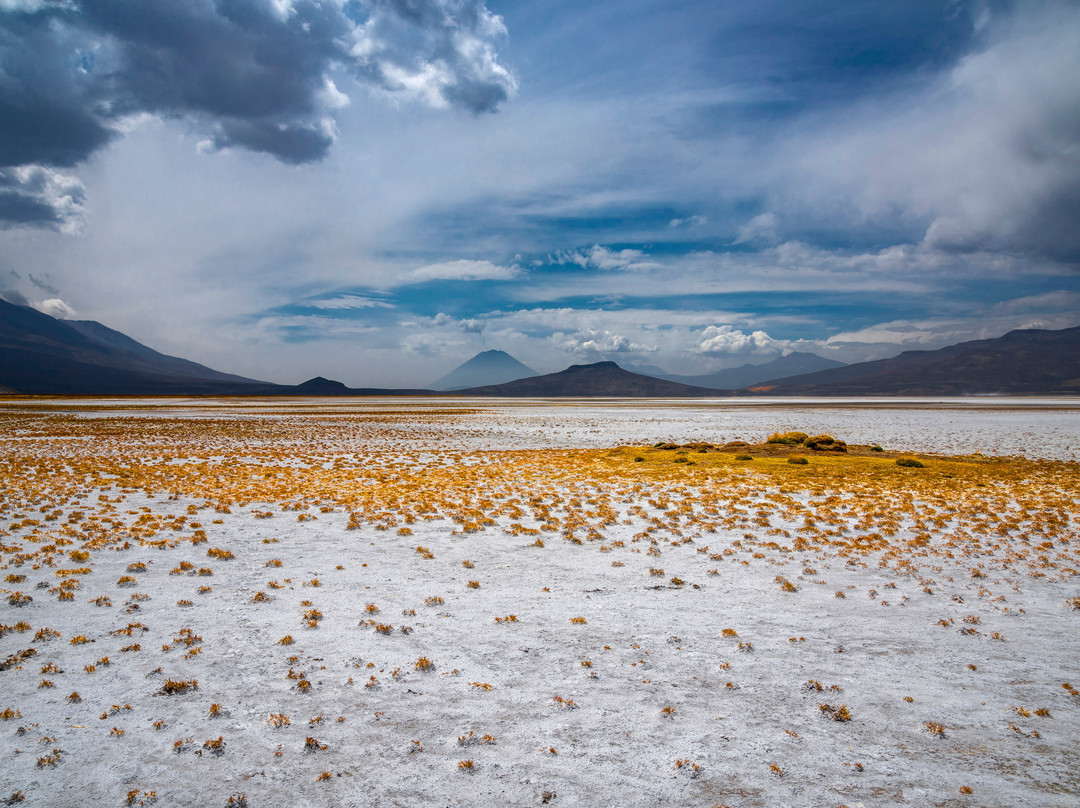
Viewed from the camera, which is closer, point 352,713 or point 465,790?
point 465,790

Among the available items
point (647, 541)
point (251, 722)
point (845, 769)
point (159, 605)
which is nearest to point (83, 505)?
point (159, 605)

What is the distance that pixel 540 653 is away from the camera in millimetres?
6711

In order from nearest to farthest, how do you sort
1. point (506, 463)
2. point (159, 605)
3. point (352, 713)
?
1. point (352, 713)
2. point (159, 605)
3. point (506, 463)

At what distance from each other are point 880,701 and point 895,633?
206cm

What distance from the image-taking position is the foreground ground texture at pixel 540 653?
453 centimetres

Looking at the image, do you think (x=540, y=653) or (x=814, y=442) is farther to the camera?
(x=814, y=442)

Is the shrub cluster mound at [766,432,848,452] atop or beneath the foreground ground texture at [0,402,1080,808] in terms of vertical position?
atop

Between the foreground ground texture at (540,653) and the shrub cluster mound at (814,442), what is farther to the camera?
the shrub cluster mound at (814,442)

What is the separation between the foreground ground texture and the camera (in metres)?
4.53

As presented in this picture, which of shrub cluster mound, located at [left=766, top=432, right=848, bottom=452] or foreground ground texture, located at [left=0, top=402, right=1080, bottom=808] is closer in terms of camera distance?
foreground ground texture, located at [left=0, top=402, right=1080, bottom=808]

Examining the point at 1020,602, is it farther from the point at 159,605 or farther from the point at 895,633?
the point at 159,605

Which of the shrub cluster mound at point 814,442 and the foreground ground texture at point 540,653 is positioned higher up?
the shrub cluster mound at point 814,442

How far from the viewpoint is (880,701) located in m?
5.59

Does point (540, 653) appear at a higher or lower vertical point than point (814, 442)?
lower
